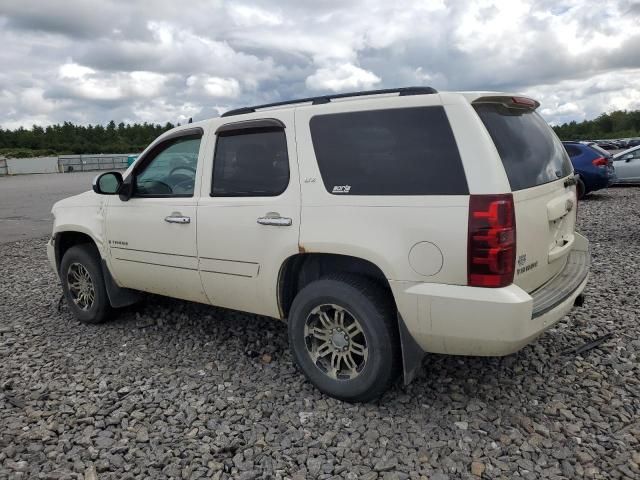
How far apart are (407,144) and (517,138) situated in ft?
2.37

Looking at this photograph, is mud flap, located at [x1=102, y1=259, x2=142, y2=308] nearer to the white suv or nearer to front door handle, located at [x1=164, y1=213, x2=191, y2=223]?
the white suv

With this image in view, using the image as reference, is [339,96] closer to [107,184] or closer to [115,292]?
[107,184]

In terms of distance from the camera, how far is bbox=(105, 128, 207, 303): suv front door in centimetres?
414

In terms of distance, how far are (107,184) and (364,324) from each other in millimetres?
2750

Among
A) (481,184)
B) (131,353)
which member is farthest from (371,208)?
(131,353)

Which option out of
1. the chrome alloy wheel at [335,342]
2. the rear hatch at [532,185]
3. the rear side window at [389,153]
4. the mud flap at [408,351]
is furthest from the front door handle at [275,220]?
the rear hatch at [532,185]

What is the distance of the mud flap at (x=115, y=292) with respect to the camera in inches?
194

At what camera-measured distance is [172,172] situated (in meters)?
4.46

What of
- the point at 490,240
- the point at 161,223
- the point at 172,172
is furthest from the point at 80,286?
the point at 490,240

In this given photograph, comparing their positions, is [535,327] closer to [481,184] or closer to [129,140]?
[481,184]

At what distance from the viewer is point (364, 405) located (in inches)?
136

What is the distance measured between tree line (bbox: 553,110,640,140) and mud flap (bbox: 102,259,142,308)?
289 ft

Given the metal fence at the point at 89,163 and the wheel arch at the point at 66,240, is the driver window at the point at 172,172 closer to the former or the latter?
the wheel arch at the point at 66,240

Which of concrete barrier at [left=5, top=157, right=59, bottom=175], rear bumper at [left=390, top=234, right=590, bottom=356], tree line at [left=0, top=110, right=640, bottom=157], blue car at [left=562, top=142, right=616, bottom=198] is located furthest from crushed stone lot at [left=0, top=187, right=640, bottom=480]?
tree line at [left=0, top=110, right=640, bottom=157]
